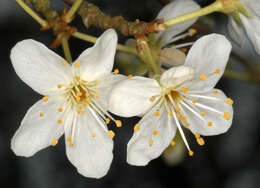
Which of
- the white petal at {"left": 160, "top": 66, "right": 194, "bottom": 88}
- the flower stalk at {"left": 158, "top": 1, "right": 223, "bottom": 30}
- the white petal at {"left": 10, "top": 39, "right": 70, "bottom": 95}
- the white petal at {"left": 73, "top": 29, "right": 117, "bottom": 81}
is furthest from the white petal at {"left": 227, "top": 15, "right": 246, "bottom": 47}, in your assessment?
the white petal at {"left": 10, "top": 39, "right": 70, "bottom": 95}

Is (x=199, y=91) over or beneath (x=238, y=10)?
beneath

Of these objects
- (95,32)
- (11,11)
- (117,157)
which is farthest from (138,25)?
(117,157)

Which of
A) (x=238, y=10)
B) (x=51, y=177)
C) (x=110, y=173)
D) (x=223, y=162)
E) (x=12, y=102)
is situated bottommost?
(x=223, y=162)

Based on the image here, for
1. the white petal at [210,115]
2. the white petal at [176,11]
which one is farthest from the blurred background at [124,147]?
the white petal at [210,115]

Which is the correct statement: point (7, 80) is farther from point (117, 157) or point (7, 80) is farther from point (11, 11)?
point (117, 157)

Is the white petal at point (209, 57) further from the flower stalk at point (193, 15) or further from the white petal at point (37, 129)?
the white petal at point (37, 129)

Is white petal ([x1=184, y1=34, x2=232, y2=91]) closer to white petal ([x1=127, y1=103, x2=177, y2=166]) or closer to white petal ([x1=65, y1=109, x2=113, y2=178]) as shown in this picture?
white petal ([x1=127, y1=103, x2=177, y2=166])

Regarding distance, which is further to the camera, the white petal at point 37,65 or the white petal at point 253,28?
the white petal at point 253,28
